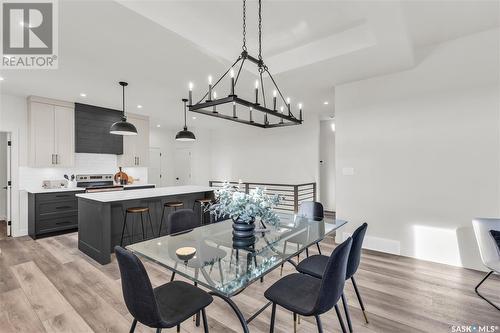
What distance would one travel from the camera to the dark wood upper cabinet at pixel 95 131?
529 centimetres

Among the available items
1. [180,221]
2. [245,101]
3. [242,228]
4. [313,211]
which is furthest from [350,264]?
[180,221]

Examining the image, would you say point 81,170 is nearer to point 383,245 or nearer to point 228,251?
point 228,251

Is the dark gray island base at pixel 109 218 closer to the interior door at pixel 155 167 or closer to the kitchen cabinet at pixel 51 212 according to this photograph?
the kitchen cabinet at pixel 51 212

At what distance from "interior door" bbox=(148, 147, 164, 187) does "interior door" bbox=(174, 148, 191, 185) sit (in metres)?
0.61

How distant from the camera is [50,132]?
4.88 m

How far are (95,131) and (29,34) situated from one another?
3.21m

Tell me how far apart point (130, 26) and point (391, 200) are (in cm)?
397

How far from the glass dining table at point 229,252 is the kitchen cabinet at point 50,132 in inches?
169

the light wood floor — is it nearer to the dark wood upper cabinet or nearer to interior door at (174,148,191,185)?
the dark wood upper cabinet

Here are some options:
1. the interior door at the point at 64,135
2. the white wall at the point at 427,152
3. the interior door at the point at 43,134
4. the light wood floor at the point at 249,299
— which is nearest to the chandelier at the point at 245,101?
the white wall at the point at 427,152

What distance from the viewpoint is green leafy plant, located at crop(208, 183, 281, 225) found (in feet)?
6.81

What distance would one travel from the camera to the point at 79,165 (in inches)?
217

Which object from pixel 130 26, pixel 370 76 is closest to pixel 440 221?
pixel 370 76

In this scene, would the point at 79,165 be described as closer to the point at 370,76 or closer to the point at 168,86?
the point at 168,86
